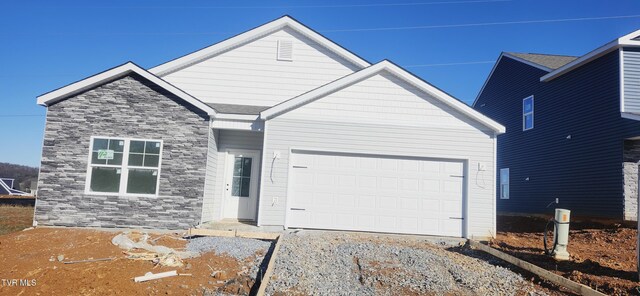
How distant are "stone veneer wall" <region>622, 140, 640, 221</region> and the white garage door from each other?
5.91 m

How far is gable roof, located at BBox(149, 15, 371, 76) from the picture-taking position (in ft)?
43.0

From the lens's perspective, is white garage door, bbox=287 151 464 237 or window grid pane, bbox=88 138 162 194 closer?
window grid pane, bbox=88 138 162 194

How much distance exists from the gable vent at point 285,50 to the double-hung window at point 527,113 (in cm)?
1120

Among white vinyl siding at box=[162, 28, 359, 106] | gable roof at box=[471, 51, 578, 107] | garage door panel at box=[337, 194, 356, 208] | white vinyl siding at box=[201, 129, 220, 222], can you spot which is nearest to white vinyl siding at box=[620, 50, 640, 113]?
gable roof at box=[471, 51, 578, 107]

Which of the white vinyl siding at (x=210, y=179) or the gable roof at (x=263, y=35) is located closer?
the white vinyl siding at (x=210, y=179)

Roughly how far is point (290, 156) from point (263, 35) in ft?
16.2

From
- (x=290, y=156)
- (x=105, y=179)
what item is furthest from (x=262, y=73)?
(x=105, y=179)

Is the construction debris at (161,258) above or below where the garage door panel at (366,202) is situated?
below

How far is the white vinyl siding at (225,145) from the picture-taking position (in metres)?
11.9

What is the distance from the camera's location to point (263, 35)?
1370cm

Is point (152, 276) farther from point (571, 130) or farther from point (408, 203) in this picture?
point (571, 130)

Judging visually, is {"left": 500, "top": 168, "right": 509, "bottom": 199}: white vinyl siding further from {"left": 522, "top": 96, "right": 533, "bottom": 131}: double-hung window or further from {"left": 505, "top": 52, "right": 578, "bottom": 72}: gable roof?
{"left": 505, "top": 52, "right": 578, "bottom": 72}: gable roof

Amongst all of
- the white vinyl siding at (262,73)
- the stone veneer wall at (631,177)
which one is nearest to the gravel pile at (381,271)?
the white vinyl siding at (262,73)

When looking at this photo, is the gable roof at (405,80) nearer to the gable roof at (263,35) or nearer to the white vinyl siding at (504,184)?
the gable roof at (263,35)
